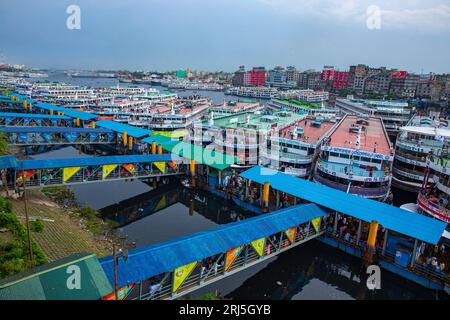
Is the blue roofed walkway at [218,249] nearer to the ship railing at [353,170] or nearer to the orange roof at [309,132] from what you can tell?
the ship railing at [353,170]

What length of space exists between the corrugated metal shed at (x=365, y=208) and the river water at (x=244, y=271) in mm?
3191

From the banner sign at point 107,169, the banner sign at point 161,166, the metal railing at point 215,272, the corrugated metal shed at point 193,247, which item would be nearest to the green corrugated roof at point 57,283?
the corrugated metal shed at point 193,247

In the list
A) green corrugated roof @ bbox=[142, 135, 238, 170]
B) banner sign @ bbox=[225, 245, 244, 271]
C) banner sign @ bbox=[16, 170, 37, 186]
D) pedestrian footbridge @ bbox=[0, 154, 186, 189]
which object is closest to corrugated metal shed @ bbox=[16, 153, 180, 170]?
pedestrian footbridge @ bbox=[0, 154, 186, 189]

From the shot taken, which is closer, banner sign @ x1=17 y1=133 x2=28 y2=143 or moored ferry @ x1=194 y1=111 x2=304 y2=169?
moored ferry @ x1=194 y1=111 x2=304 y2=169

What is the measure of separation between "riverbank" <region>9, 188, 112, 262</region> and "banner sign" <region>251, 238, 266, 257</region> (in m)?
9.25

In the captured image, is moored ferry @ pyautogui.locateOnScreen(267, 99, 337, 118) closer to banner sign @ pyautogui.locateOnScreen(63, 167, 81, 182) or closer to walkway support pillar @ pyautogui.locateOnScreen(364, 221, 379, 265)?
walkway support pillar @ pyautogui.locateOnScreen(364, 221, 379, 265)

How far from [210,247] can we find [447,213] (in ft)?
55.7

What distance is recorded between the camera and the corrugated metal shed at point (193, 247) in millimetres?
13312

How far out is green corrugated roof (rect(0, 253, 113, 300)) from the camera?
10672mm

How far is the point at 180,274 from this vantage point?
1472cm

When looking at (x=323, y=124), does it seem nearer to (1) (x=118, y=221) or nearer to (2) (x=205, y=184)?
(2) (x=205, y=184)

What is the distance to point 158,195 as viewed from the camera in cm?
3338

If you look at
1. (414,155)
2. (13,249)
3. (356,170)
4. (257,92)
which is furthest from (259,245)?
(257,92)

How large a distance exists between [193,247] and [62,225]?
471 inches
